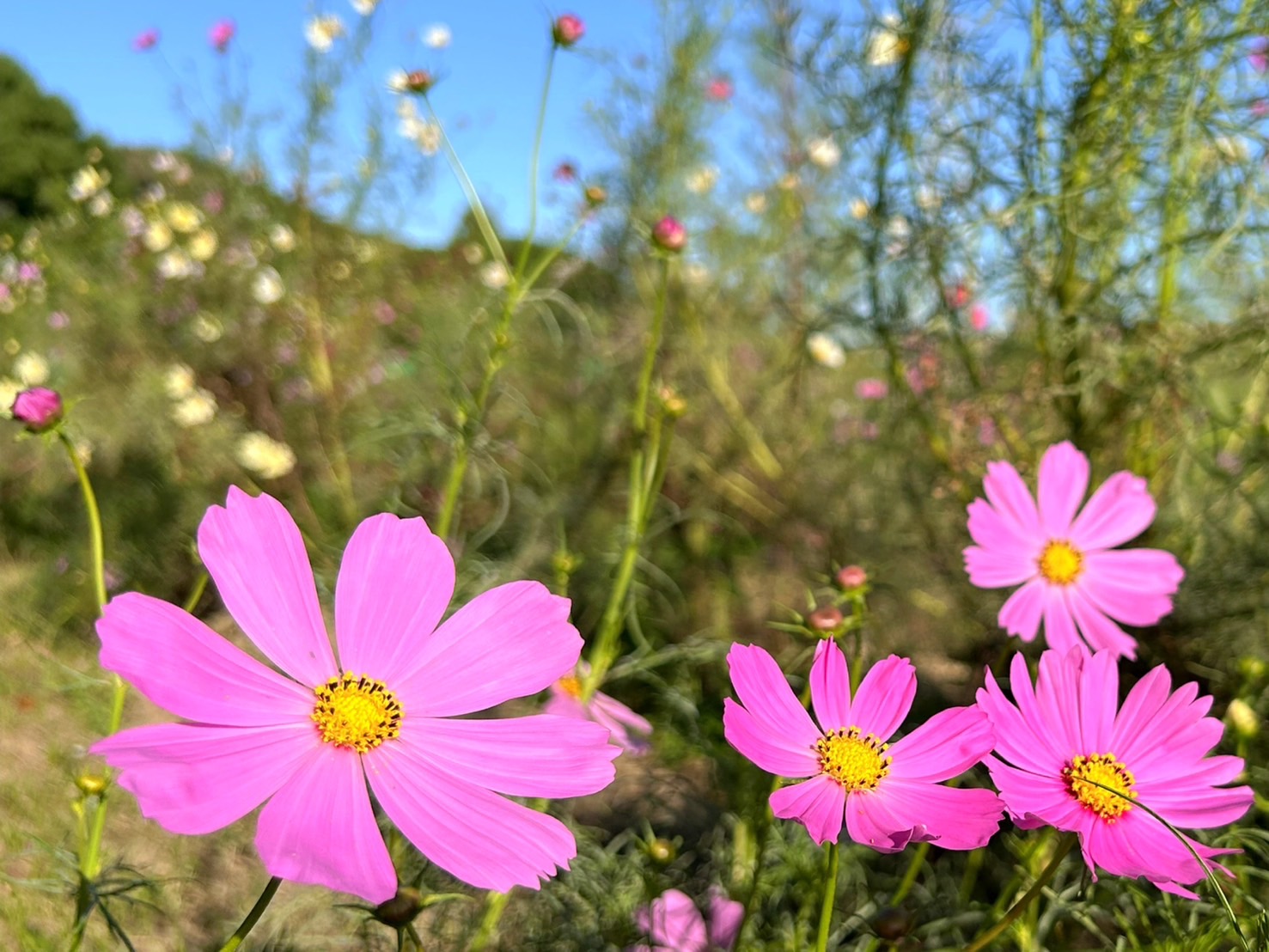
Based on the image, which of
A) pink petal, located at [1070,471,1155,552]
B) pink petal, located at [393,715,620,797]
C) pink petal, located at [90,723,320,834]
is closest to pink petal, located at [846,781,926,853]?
pink petal, located at [393,715,620,797]

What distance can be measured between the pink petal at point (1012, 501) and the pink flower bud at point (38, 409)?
613 millimetres

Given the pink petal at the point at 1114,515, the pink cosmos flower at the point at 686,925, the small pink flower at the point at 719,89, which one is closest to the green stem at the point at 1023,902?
the pink cosmos flower at the point at 686,925

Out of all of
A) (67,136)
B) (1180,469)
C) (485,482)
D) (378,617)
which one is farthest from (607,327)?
(67,136)

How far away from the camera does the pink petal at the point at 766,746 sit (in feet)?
1.14

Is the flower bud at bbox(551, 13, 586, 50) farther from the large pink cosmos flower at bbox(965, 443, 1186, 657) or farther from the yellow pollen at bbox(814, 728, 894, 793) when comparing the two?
the yellow pollen at bbox(814, 728, 894, 793)

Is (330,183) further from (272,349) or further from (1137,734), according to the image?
(1137,734)

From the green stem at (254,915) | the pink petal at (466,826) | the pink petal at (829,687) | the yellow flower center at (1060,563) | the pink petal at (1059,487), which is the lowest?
the green stem at (254,915)

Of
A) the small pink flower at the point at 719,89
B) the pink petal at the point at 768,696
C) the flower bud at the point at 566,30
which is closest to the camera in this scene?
the pink petal at the point at 768,696

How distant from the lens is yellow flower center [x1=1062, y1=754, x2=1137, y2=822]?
1.35 ft

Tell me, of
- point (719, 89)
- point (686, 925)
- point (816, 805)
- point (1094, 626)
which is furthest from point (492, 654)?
point (719, 89)

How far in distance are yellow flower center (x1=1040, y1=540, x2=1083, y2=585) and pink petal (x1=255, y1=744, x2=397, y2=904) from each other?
1.79ft

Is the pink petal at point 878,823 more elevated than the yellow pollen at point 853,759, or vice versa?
the yellow pollen at point 853,759

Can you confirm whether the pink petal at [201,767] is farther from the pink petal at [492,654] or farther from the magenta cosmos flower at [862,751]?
the magenta cosmos flower at [862,751]

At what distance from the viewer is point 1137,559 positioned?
74cm
